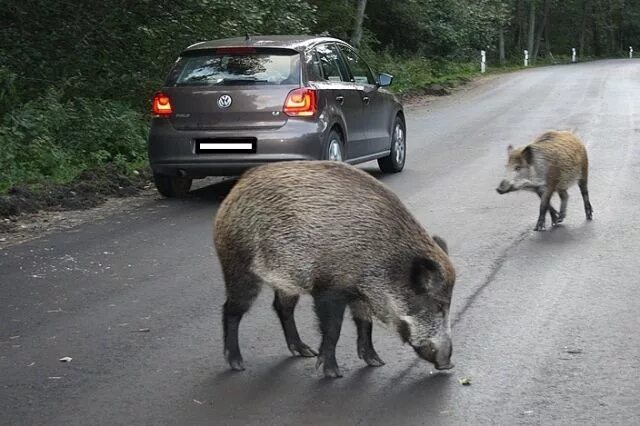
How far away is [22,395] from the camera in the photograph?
5.91 meters

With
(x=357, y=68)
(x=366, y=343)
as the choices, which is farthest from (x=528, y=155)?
(x=366, y=343)

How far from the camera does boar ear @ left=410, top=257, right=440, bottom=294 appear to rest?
220 inches

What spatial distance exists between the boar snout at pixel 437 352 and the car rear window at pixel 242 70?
6.69m

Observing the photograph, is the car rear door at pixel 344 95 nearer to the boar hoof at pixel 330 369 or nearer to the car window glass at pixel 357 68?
the car window glass at pixel 357 68

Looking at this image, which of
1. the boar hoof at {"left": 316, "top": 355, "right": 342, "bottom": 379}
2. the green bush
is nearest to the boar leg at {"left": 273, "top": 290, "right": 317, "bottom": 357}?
the boar hoof at {"left": 316, "top": 355, "right": 342, "bottom": 379}

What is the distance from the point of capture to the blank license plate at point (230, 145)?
39.3 feet

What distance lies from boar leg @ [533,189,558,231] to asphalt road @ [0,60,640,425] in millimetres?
175

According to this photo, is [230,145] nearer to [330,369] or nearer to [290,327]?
[290,327]

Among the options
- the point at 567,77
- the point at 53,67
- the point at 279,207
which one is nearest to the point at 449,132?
the point at 53,67

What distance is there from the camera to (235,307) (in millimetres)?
6172

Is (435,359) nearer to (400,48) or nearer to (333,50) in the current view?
(333,50)

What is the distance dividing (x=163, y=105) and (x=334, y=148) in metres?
1.97

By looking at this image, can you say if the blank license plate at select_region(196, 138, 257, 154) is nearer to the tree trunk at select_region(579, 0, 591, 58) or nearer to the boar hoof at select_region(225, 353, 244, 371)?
the boar hoof at select_region(225, 353, 244, 371)

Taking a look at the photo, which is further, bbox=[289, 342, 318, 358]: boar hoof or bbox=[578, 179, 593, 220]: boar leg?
bbox=[578, 179, 593, 220]: boar leg
